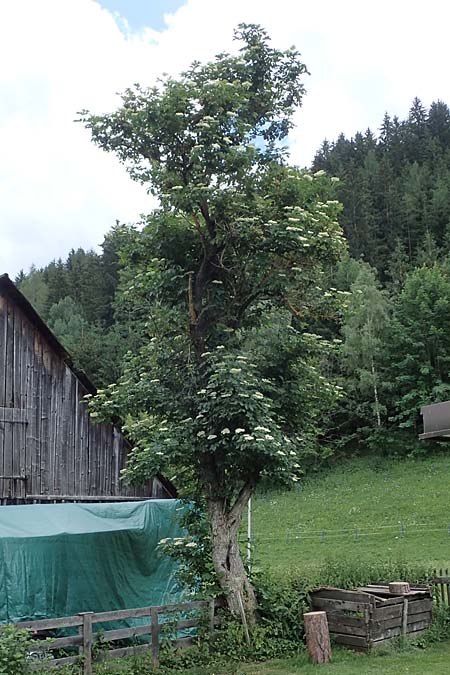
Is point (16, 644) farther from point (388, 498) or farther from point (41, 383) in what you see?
point (388, 498)

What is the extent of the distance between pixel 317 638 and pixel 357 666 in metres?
0.67

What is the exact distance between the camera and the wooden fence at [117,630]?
352 inches

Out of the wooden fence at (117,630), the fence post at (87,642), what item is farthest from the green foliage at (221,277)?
the fence post at (87,642)

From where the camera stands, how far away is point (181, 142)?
11945 mm

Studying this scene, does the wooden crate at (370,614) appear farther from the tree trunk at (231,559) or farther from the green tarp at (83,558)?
the green tarp at (83,558)

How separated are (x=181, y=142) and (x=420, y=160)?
70428mm

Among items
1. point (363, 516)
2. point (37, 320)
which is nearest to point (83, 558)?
point (37, 320)

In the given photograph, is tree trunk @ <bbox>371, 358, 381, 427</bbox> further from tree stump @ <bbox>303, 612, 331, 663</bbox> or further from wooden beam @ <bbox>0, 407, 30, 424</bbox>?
tree stump @ <bbox>303, 612, 331, 663</bbox>

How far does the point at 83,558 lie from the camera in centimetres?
1207

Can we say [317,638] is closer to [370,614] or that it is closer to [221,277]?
[370,614]

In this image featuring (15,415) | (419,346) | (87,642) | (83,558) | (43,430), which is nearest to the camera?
(87,642)

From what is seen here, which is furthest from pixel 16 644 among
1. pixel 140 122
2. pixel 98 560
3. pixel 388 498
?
pixel 388 498

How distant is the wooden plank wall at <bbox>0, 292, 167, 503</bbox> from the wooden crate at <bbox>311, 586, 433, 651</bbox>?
14.6 feet

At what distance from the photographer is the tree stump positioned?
34.4 feet
